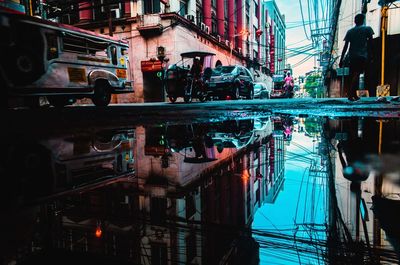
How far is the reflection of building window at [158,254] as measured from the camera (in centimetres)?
108

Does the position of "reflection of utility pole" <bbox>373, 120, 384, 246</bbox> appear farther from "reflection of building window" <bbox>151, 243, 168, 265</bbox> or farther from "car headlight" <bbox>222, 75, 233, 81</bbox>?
"car headlight" <bbox>222, 75, 233, 81</bbox>

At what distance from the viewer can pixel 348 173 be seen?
6.64ft

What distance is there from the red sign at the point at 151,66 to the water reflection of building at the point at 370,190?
17.7m

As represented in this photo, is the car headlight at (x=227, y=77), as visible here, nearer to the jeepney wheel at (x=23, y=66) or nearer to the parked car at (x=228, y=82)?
the parked car at (x=228, y=82)

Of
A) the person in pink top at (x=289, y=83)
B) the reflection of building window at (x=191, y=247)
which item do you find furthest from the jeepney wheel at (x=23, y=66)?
the person in pink top at (x=289, y=83)

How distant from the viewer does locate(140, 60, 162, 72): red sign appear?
1978 cm

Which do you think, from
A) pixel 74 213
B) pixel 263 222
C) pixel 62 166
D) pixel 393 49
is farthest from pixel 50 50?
pixel 393 49

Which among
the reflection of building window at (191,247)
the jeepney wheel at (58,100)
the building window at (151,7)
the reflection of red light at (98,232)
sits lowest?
the reflection of building window at (191,247)

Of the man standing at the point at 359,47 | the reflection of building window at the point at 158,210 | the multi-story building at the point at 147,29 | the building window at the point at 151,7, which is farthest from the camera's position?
the building window at the point at 151,7

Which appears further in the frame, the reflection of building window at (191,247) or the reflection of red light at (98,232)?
the reflection of red light at (98,232)

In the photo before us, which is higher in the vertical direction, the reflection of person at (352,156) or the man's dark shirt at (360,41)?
the man's dark shirt at (360,41)

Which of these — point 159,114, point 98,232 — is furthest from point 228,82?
point 98,232

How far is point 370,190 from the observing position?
1.64 meters

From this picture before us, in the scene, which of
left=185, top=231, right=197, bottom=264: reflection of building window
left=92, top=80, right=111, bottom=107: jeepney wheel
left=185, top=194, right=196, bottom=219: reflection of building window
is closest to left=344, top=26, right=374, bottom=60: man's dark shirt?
left=185, top=194, right=196, bottom=219: reflection of building window
